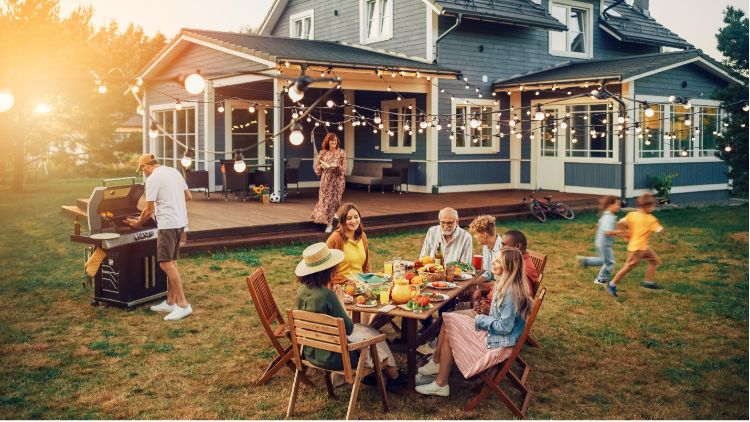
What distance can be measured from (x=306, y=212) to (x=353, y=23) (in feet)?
26.8

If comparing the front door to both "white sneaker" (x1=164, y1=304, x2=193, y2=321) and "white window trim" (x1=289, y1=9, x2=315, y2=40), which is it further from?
"white sneaker" (x1=164, y1=304, x2=193, y2=321)

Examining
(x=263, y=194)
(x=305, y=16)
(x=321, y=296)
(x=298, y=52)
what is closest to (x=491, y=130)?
(x=298, y=52)

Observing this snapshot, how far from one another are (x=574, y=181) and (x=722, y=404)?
12972 mm

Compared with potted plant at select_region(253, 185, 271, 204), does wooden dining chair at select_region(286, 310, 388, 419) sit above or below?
below

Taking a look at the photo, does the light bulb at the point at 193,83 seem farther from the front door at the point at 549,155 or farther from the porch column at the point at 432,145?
the front door at the point at 549,155

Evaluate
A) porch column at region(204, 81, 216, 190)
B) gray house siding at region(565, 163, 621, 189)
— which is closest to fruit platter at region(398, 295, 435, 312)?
porch column at region(204, 81, 216, 190)

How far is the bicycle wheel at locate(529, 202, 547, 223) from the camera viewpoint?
1422 centimetres

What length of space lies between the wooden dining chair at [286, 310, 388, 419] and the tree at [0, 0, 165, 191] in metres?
18.6

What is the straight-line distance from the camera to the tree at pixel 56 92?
75.0 feet

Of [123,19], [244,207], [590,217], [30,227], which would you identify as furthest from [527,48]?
[123,19]

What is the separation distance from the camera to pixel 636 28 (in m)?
21.6

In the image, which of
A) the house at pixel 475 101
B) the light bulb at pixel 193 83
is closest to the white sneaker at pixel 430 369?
the light bulb at pixel 193 83

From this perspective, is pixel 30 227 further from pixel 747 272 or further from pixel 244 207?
pixel 747 272

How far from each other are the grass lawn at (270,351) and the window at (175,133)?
798 centimetres
